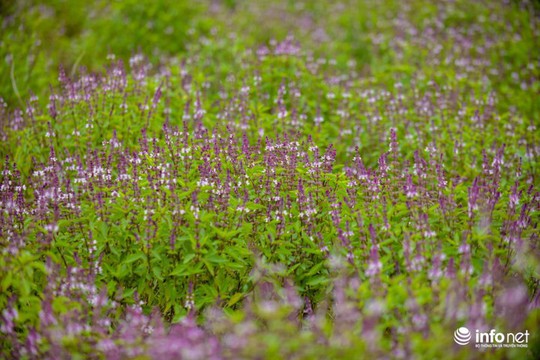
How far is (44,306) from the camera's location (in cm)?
329

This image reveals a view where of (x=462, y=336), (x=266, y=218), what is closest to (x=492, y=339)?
(x=462, y=336)

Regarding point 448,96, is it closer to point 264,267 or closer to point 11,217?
point 264,267

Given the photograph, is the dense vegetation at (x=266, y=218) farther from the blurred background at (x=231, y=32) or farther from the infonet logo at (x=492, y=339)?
the blurred background at (x=231, y=32)

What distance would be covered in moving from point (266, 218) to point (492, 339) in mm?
1851

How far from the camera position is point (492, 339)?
3199 mm

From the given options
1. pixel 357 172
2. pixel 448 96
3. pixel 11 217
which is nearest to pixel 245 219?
pixel 357 172

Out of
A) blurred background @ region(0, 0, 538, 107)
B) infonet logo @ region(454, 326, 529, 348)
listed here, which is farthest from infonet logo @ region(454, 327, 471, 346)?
blurred background @ region(0, 0, 538, 107)

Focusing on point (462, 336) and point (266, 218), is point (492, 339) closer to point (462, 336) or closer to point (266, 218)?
point (462, 336)

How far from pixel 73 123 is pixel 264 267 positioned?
2982 millimetres

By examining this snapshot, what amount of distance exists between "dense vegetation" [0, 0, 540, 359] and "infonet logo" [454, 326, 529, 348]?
0.18 ft

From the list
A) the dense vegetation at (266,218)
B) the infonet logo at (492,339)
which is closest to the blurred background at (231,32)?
the dense vegetation at (266,218)

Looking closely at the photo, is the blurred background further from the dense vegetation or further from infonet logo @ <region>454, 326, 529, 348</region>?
infonet logo @ <region>454, 326, 529, 348</region>

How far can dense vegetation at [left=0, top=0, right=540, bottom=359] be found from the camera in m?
3.14

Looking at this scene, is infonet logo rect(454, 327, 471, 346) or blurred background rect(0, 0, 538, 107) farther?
blurred background rect(0, 0, 538, 107)
